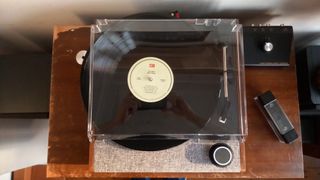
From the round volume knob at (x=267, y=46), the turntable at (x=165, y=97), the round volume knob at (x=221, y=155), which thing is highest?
the round volume knob at (x=267, y=46)

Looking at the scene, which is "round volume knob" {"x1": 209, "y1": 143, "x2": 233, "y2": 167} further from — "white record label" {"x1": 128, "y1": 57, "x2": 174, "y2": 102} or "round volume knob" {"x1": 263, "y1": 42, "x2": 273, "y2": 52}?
"round volume knob" {"x1": 263, "y1": 42, "x2": 273, "y2": 52}

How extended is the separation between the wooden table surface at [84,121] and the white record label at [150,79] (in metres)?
0.23

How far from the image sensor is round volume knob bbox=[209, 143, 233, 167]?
76cm

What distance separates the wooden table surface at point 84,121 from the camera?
0.88m

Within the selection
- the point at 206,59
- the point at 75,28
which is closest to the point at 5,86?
the point at 75,28

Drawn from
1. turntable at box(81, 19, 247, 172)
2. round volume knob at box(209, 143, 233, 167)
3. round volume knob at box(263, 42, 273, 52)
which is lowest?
round volume knob at box(209, 143, 233, 167)

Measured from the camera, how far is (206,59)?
2.60 ft

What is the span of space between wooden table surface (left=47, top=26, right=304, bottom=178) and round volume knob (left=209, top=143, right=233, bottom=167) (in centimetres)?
11


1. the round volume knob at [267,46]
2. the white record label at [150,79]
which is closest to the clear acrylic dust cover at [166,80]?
the white record label at [150,79]

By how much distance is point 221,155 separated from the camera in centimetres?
76

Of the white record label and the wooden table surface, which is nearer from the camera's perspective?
the white record label

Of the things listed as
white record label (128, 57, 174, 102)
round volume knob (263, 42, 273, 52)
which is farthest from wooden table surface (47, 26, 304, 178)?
white record label (128, 57, 174, 102)

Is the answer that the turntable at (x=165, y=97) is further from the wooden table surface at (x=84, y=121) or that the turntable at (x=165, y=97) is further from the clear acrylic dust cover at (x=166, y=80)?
the wooden table surface at (x=84, y=121)

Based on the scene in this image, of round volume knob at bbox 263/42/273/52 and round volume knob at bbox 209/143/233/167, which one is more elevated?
round volume knob at bbox 263/42/273/52
